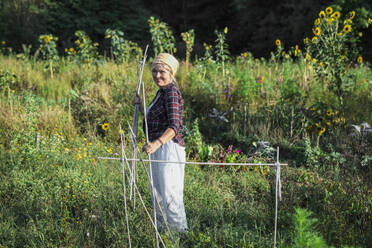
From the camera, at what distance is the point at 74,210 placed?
3.26 m

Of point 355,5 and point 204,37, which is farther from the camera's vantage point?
point 204,37

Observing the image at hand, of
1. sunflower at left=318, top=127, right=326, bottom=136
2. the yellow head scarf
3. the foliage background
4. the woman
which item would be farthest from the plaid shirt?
the foliage background

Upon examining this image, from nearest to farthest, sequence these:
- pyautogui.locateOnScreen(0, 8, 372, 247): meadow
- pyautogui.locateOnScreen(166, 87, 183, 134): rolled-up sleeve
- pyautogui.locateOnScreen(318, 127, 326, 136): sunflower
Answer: pyautogui.locateOnScreen(166, 87, 183, 134): rolled-up sleeve → pyautogui.locateOnScreen(0, 8, 372, 247): meadow → pyautogui.locateOnScreen(318, 127, 326, 136): sunflower

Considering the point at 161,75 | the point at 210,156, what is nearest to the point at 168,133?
the point at 161,75

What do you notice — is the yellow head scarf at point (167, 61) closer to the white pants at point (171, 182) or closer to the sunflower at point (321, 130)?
the white pants at point (171, 182)

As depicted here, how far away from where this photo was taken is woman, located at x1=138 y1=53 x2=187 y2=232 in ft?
8.34

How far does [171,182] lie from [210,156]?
1874mm

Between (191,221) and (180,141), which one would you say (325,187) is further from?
(180,141)

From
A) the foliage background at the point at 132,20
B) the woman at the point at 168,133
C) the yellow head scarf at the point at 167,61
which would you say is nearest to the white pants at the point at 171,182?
the woman at the point at 168,133

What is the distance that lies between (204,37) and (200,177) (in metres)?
20.1

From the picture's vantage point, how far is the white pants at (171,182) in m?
2.66

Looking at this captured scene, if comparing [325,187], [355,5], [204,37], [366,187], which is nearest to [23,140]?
[325,187]

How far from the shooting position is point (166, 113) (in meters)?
2.64

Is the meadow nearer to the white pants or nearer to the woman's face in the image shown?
the white pants
